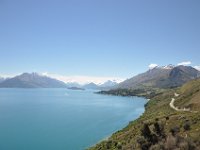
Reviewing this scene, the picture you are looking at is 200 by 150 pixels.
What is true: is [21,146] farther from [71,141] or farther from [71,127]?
[71,127]

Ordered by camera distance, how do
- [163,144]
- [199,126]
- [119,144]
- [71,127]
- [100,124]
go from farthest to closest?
[100,124] → [71,127] → [119,144] → [199,126] → [163,144]

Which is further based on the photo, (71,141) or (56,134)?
(56,134)

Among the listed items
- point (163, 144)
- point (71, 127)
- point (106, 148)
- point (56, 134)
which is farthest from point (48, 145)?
point (163, 144)

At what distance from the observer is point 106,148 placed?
8956 cm

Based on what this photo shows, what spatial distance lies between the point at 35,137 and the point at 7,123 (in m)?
47.1

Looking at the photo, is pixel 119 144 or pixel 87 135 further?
pixel 87 135

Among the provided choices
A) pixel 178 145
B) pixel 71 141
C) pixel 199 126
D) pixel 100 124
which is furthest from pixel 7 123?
pixel 178 145

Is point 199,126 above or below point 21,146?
above

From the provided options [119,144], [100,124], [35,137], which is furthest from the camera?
[100,124]

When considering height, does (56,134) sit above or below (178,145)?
below

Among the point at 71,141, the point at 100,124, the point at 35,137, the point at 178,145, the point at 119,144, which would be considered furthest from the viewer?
the point at 100,124

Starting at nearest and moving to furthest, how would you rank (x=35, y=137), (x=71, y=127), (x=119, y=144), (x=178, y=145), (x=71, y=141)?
1. (x=178, y=145)
2. (x=119, y=144)
3. (x=71, y=141)
4. (x=35, y=137)
5. (x=71, y=127)

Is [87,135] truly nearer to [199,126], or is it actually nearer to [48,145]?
[48,145]

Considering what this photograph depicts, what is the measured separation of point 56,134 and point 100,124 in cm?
3731
